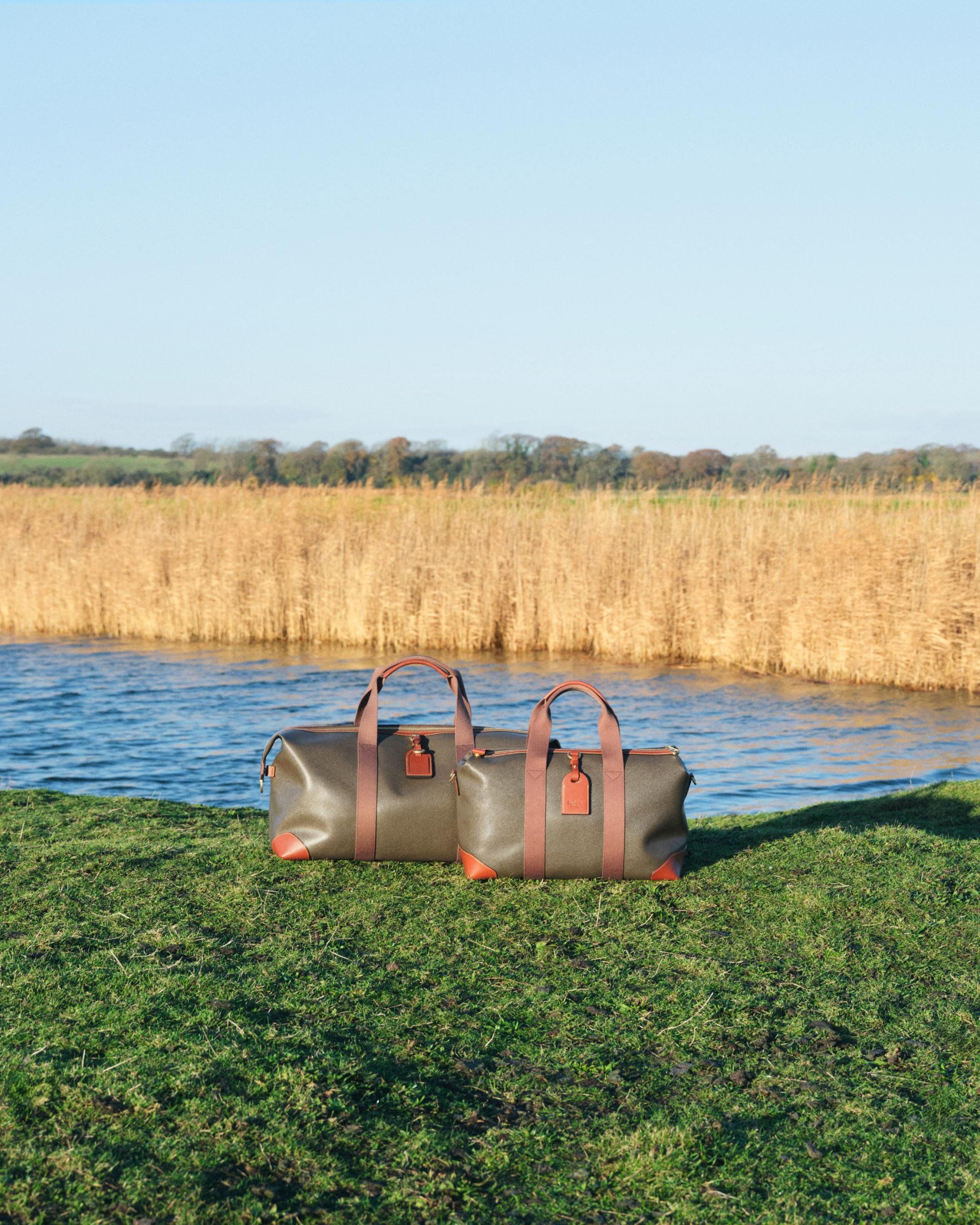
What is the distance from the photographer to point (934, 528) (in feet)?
42.9

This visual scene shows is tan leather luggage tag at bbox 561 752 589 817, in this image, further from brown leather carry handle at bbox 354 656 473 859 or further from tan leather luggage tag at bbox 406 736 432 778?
tan leather luggage tag at bbox 406 736 432 778

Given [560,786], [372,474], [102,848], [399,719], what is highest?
[372,474]

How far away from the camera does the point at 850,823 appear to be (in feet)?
17.6

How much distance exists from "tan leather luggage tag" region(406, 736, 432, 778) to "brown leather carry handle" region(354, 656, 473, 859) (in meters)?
0.10

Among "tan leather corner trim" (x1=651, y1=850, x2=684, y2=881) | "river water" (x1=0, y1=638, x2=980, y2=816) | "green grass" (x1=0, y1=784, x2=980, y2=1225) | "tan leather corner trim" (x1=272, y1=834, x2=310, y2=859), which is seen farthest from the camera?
"river water" (x1=0, y1=638, x2=980, y2=816)

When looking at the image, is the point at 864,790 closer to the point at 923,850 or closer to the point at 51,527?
the point at 923,850

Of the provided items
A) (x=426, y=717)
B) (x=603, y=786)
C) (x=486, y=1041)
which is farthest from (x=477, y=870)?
(x=426, y=717)

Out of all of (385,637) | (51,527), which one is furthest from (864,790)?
(51,527)

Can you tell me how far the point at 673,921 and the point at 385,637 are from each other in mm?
11997

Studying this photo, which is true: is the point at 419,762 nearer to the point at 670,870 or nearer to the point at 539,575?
the point at 670,870

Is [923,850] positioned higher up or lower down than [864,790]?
higher up

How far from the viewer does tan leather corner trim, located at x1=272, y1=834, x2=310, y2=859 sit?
404 centimetres

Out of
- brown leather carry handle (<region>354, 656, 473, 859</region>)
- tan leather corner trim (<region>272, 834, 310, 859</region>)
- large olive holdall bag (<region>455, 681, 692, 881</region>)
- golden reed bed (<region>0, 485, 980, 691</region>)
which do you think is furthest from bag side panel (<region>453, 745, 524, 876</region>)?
golden reed bed (<region>0, 485, 980, 691</region>)

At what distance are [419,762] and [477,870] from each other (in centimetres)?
42
